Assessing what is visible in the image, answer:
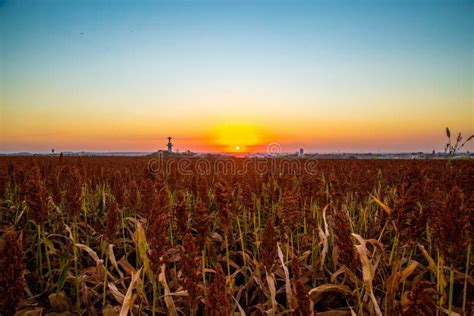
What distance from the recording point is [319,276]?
327cm

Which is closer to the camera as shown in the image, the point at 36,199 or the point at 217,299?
the point at 217,299

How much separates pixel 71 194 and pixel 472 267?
446 cm

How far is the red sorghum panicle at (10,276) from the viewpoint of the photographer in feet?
4.58

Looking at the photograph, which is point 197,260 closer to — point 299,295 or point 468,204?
point 299,295

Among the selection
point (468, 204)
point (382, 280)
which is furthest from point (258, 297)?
point (468, 204)

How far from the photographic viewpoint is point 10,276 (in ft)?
4.60

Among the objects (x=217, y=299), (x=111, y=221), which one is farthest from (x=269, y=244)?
(x=111, y=221)

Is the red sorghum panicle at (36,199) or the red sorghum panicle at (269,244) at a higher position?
the red sorghum panicle at (36,199)

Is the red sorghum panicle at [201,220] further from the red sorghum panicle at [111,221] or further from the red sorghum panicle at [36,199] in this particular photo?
the red sorghum panicle at [36,199]

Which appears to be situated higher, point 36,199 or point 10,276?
point 36,199

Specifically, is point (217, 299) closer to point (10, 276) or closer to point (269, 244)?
point (269, 244)

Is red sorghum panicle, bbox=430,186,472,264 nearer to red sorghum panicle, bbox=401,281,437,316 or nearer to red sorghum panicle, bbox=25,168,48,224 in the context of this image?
red sorghum panicle, bbox=401,281,437,316

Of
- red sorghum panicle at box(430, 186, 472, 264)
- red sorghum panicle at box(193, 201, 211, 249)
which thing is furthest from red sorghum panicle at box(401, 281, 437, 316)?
red sorghum panicle at box(193, 201, 211, 249)

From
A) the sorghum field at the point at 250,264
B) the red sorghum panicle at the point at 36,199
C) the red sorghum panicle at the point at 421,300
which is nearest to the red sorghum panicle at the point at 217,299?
the sorghum field at the point at 250,264
